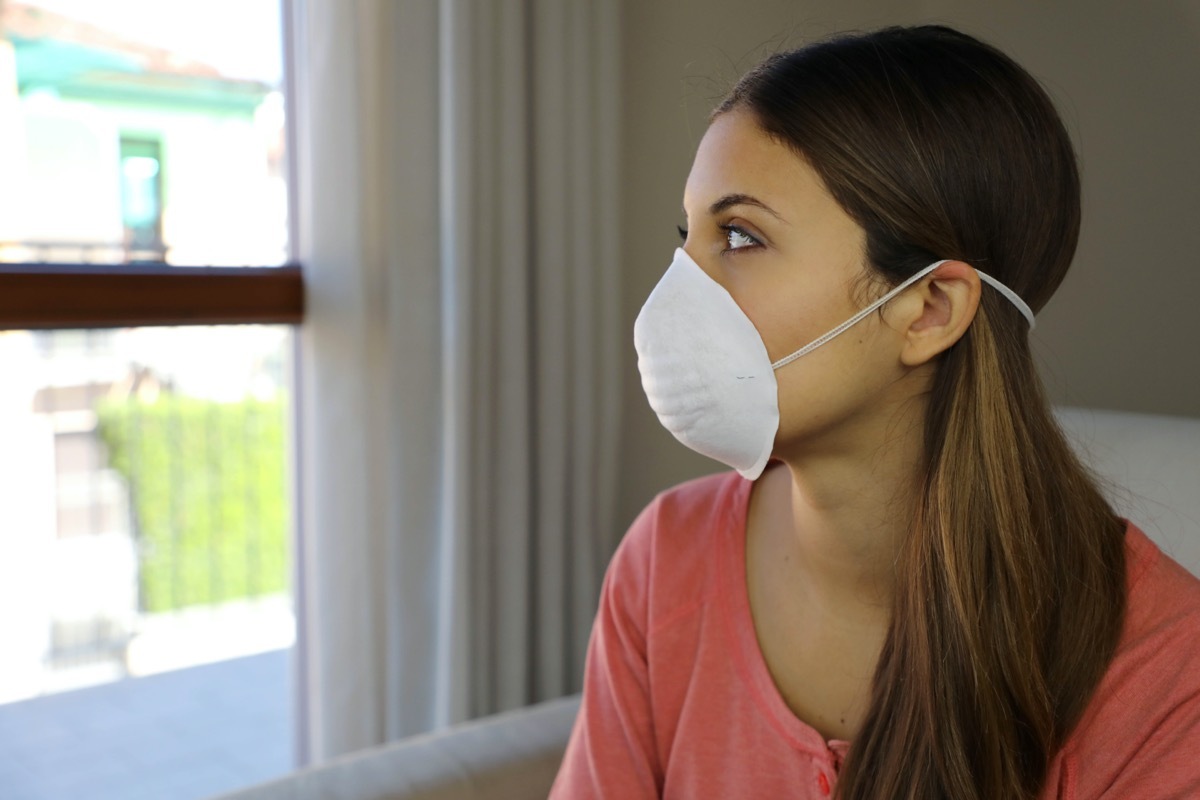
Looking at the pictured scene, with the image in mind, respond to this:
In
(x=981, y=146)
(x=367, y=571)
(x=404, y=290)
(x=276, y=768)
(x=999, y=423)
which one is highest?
(x=981, y=146)

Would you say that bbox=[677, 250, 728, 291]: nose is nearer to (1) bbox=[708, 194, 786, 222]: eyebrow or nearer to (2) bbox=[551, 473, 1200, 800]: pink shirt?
(1) bbox=[708, 194, 786, 222]: eyebrow

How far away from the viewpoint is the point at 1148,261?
185 centimetres

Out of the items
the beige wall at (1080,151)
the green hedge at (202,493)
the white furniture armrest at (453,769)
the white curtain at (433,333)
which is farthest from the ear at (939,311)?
the green hedge at (202,493)

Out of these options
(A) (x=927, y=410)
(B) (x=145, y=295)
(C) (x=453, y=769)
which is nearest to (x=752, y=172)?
(A) (x=927, y=410)

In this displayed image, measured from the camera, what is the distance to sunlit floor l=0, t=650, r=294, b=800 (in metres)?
1.92

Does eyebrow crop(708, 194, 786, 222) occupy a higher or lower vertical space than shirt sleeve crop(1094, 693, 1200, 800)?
higher

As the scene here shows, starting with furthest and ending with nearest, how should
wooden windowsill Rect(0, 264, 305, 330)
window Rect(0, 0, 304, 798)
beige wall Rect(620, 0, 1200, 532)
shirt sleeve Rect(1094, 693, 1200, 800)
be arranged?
1. beige wall Rect(620, 0, 1200, 532)
2. window Rect(0, 0, 304, 798)
3. wooden windowsill Rect(0, 264, 305, 330)
4. shirt sleeve Rect(1094, 693, 1200, 800)

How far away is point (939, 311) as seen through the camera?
100 centimetres

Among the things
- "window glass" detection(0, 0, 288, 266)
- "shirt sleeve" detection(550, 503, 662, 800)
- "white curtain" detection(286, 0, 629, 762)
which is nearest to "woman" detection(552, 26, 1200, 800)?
"shirt sleeve" detection(550, 503, 662, 800)

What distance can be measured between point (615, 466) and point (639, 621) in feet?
2.62

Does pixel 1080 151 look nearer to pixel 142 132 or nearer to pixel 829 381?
pixel 829 381

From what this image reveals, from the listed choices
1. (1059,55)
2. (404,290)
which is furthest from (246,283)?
(1059,55)

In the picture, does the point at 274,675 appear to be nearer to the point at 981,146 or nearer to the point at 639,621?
the point at 639,621

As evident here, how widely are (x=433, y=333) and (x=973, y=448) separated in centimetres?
104
